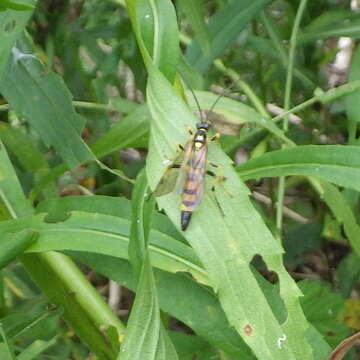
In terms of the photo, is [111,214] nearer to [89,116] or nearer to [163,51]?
[163,51]

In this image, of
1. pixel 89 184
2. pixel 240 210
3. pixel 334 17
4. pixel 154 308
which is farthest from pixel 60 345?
pixel 334 17

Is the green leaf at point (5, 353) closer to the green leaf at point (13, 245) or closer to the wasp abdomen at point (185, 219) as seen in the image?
the green leaf at point (13, 245)

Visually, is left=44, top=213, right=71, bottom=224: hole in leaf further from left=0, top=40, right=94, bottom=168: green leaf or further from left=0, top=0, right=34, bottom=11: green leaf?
left=0, top=0, right=34, bottom=11: green leaf

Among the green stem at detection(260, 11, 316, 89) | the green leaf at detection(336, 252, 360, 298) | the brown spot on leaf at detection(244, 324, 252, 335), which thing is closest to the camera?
the brown spot on leaf at detection(244, 324, 252, 335)

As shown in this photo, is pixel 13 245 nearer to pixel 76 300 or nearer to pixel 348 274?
pixel 76 300

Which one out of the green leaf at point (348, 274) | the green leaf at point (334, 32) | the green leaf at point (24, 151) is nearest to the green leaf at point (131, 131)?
the green leaf at point (24, 151)

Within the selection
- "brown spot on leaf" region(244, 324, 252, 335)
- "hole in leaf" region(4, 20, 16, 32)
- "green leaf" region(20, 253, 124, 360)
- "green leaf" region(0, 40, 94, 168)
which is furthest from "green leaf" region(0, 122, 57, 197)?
"brown spot on leaf" region(244, 324, 252, 335)

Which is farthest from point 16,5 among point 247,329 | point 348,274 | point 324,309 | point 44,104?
point 348,274
